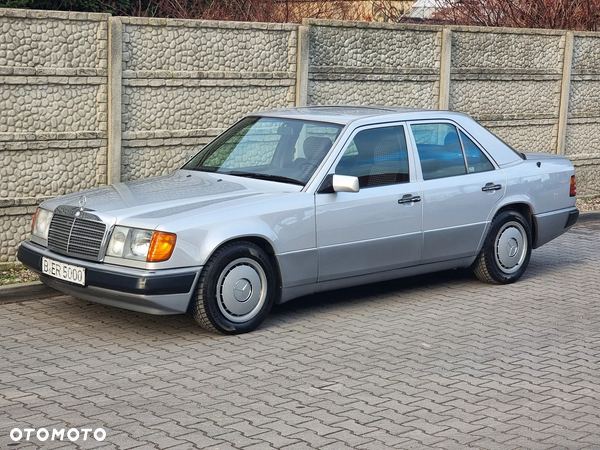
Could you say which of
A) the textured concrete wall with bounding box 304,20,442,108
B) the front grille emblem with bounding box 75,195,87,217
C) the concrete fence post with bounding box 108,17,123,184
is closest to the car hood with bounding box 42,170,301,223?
the front grille emblem with bounding box 75,195,87,217

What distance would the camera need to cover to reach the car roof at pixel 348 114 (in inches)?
316

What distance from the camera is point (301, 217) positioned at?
7254 mm

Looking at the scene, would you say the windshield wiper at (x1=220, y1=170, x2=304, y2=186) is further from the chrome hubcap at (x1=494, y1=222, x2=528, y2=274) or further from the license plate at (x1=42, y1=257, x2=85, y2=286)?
the chrome hubcap at (x1=494, y1=222, x2=528, y2=274)

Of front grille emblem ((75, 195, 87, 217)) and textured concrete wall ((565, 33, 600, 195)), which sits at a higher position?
textured concrete wall ((565, 33, 600, 195))

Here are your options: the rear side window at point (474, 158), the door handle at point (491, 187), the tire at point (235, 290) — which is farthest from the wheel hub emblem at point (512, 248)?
the tire at point (235, 290)

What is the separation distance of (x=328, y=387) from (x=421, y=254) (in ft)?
8.29

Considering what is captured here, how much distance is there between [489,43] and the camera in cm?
1323

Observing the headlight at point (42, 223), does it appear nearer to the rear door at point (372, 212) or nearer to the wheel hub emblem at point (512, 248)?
the rear door at point (372, 212)

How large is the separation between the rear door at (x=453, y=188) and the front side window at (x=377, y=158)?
0.19m

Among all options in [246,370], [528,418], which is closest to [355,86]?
[246,370]

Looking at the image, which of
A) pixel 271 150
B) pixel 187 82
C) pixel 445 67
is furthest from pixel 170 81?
pixel 445 67

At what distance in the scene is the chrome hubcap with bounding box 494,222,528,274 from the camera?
8.88 m

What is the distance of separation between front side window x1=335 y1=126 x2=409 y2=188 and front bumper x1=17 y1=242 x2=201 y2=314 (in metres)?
1.73

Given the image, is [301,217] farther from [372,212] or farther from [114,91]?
[114,91]
